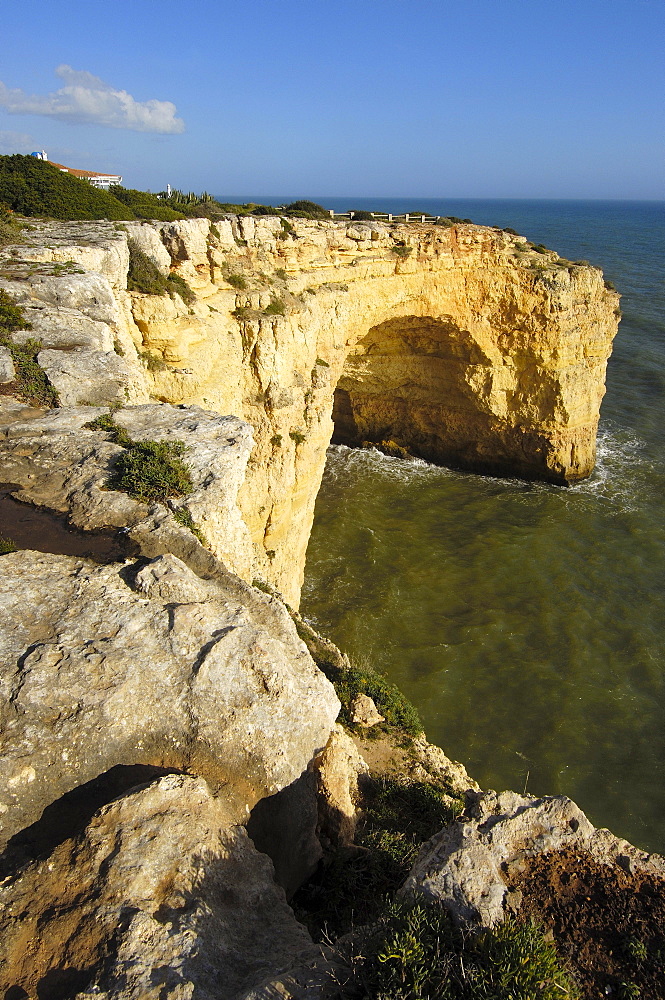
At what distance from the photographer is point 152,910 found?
352 centimetres

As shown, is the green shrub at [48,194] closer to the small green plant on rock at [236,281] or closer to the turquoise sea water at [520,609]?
the small green plant on rock at [236,281]

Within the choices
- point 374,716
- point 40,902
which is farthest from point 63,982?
point 374,716

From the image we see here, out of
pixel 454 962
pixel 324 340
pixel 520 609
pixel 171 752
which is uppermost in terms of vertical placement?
pixel 324 340

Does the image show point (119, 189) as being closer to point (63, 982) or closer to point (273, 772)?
point (273, 772)

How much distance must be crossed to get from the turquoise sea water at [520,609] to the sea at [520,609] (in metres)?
0.04

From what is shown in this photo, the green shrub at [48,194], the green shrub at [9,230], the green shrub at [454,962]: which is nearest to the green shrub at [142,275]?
the green shrub at [9,230]

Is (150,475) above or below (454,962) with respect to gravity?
above

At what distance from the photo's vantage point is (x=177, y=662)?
4.65 m

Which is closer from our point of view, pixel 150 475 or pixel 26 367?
pixel 150 475

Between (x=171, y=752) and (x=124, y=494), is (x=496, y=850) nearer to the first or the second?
(x=171, y=752)

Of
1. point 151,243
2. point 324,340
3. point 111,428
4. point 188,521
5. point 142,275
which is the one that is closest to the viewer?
point 188,521

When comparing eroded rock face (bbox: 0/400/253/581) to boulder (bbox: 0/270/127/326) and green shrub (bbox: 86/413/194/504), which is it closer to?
green shrub (bbox: 86/413/194/504)

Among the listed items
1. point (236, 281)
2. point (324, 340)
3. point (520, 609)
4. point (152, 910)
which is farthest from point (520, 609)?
point (152, 910)

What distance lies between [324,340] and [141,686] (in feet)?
43.1
